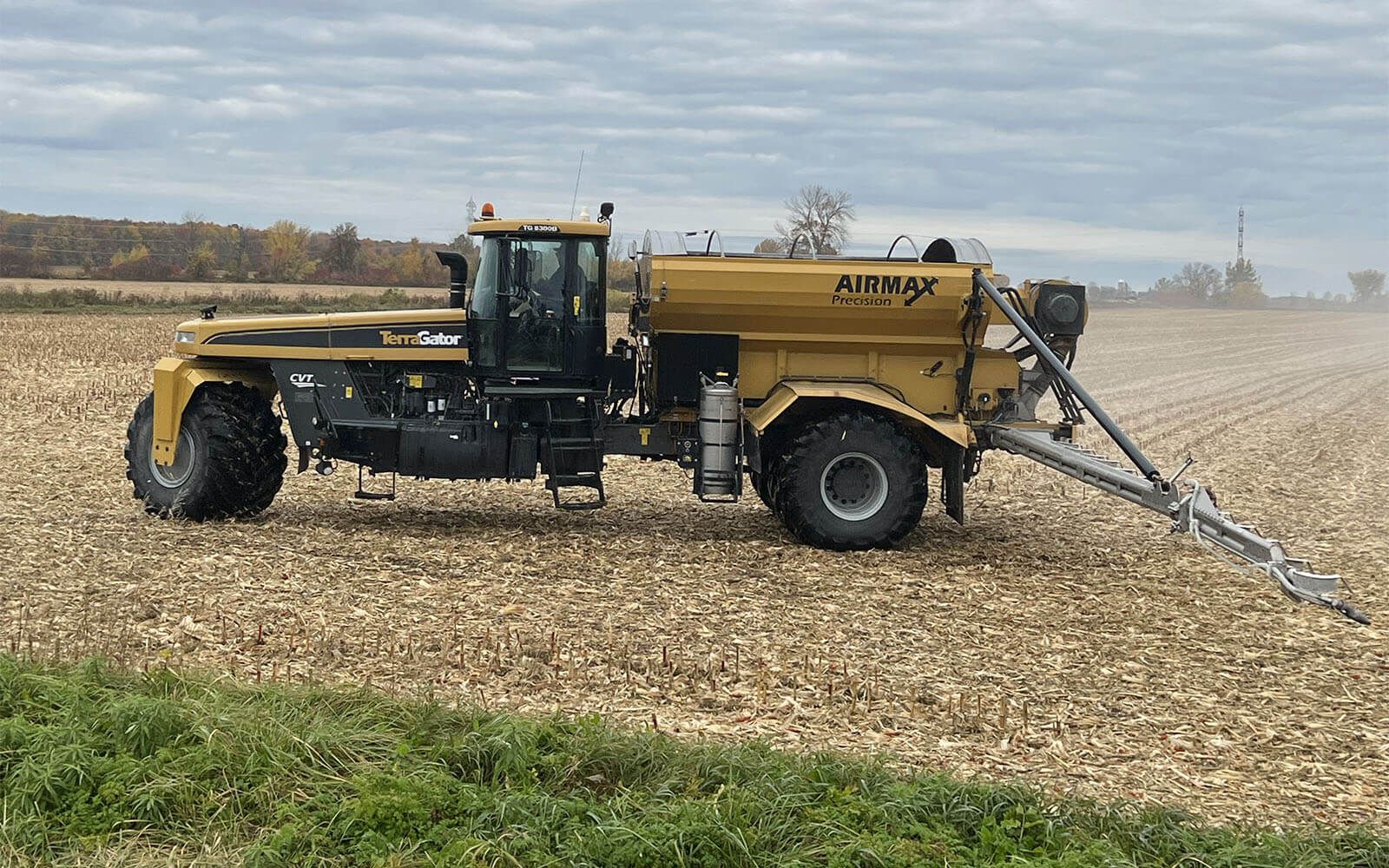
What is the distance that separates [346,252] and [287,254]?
314 cm

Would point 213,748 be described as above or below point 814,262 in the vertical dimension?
below

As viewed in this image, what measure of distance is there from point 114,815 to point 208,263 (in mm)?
53541

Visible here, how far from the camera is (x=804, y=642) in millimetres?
8852

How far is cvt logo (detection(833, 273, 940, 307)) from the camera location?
11.7 meters

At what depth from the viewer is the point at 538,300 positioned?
1189 cm

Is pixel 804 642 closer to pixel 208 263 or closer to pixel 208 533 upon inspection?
pixel 208 533

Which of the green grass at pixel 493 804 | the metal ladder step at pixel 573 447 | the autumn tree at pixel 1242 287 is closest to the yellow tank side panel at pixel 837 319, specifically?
the metal ladder step at pixel 573 447

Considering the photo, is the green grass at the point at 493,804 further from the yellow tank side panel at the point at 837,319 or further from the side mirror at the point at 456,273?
the side mirror at the point at 456,273

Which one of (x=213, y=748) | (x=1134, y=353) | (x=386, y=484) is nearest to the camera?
(x=213, y=748)

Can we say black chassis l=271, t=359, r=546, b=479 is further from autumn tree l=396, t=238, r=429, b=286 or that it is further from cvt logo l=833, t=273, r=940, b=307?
autumn tree l=396, t=238, r=429, b=286

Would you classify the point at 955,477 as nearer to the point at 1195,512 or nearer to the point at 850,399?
the point at 850,399

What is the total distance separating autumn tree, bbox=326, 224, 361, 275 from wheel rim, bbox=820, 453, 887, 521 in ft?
158

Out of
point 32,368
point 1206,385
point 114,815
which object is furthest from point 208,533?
point 1206,385

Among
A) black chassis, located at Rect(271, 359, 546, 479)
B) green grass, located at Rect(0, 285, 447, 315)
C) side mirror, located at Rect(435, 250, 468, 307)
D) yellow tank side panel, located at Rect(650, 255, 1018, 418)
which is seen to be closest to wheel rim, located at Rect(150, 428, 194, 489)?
black chassis, located at Rect(271, 359, 546, 479)
